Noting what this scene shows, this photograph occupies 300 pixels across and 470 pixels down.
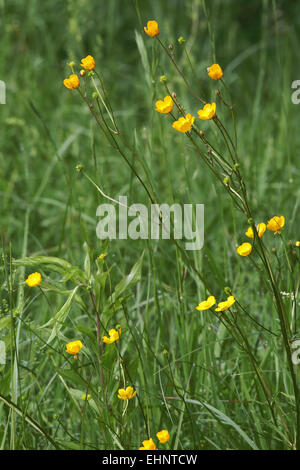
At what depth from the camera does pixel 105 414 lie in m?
0.91

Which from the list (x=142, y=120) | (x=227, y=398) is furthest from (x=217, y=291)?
(x=142, y=120)

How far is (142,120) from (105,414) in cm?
191

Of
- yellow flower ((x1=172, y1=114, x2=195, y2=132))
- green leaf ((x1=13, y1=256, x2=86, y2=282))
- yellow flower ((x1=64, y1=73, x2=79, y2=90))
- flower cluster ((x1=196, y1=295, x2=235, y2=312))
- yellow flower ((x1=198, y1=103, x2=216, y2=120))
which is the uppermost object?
yellow flower ((x1=64, y1=73, x2=79, y2=90))

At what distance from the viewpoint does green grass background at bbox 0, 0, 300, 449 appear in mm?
1021

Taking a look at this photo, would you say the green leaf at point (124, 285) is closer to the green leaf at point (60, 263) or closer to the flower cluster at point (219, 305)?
the green leaf at point (60, 263)

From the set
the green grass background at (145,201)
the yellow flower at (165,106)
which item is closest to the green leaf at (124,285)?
the green grass background at (145,201)

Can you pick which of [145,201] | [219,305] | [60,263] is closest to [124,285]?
[60,263]

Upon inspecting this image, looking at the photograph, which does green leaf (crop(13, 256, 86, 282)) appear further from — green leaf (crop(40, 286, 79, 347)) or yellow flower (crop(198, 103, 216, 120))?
yellow flower (crop(198, 103, 216, 120))

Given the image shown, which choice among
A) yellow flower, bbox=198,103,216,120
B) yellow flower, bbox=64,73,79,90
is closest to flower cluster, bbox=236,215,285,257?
yellow flower, bbox=198,103,216,120

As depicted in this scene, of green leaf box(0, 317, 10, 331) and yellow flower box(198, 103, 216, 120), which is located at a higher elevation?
yellow flower box(198, 103, 216, 120)

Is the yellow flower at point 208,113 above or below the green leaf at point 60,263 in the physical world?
above

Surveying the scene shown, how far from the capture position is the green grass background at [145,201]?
1.02 metres

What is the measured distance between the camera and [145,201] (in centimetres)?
168

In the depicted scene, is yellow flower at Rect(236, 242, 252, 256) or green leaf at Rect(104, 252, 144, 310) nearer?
yellow flower at Rect(236, 242, 252, 256)
